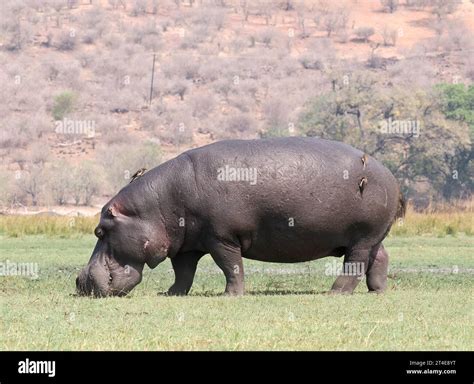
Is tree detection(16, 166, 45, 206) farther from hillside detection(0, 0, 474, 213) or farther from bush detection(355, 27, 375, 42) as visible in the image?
bush detection(355, 27, 375, 42)

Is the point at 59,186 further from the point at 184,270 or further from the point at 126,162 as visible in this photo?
the point at 184,270

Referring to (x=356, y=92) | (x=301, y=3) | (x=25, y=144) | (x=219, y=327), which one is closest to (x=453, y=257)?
(x=219, y=327)

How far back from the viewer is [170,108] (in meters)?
63.0

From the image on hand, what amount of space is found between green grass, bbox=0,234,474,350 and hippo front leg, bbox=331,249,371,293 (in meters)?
0.33

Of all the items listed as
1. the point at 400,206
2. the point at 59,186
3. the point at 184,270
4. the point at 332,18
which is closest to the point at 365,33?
the point at 332,18

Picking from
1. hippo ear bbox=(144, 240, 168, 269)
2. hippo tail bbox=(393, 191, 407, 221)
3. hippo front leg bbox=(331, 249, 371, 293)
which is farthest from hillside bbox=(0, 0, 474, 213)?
hippo front leg bbox=(331, 249, 371, 293)

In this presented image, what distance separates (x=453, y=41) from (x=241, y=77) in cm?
1296

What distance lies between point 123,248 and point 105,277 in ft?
1.38

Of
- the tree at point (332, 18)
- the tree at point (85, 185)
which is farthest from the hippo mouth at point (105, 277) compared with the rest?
the tree at point (332, 18)

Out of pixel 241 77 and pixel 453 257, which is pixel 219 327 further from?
pixel 241 77

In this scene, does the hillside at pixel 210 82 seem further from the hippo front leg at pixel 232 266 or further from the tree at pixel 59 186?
the hippo front leg at pixel 232 266

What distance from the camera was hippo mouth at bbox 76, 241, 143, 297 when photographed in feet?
50.9

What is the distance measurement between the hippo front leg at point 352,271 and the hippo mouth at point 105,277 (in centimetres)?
241

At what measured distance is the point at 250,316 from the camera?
43.1 feet
